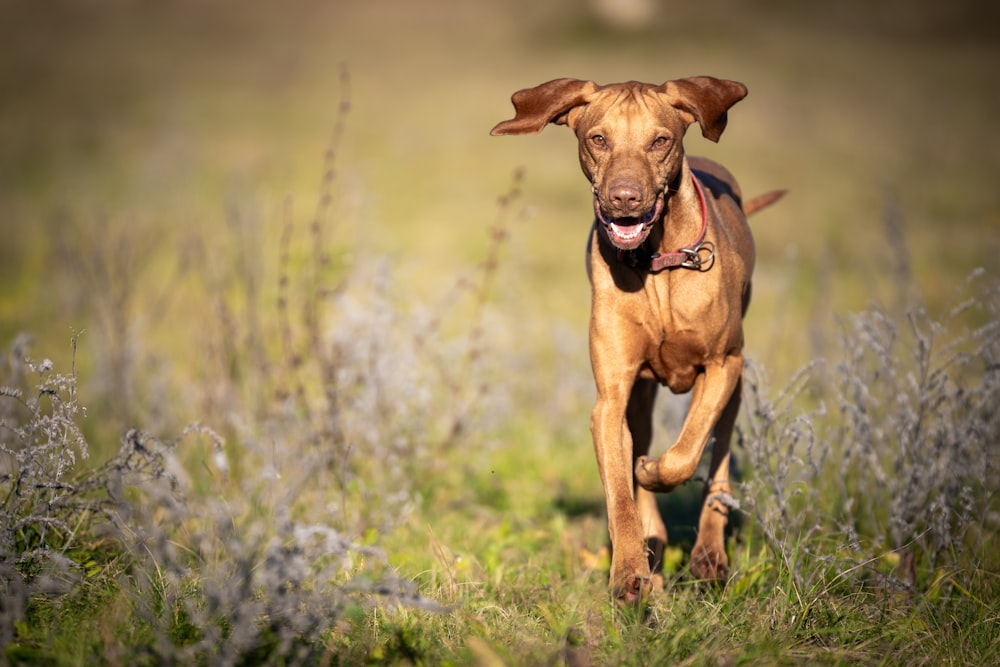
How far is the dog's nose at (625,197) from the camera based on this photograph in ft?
10.8

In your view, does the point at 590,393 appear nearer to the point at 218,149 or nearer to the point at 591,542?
the point at 591,542

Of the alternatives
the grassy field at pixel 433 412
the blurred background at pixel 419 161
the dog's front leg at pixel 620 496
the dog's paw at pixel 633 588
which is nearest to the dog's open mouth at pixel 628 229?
the dog's front leg at pixel 620 496

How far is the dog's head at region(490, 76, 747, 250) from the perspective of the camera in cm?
338

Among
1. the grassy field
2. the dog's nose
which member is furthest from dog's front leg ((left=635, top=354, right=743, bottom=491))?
the dog's nose

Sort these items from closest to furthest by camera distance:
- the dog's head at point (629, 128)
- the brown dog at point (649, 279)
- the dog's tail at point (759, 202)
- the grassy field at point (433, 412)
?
the grassy field at point (433, 412)
the dog's head at point (629, 128)
the brown dog at point (649, 279)
the dog's tail at point (759, 202)

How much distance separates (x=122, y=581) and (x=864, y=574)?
9.67 ft

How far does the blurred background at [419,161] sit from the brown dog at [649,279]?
125 centimetres

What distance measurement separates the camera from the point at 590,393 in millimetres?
7434

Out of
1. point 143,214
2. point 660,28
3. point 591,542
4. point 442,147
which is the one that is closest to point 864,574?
point 591,542

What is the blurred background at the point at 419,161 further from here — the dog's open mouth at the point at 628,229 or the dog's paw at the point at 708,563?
the dog's open mouth at the point at 628,229

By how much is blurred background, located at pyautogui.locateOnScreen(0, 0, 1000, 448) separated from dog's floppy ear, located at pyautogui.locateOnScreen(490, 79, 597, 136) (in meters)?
0.98

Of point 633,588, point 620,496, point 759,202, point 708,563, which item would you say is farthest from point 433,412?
point 633,588

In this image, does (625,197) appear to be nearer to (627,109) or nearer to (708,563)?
(627,109)

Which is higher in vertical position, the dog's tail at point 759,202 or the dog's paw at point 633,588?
the dog's tail at point 759,202
